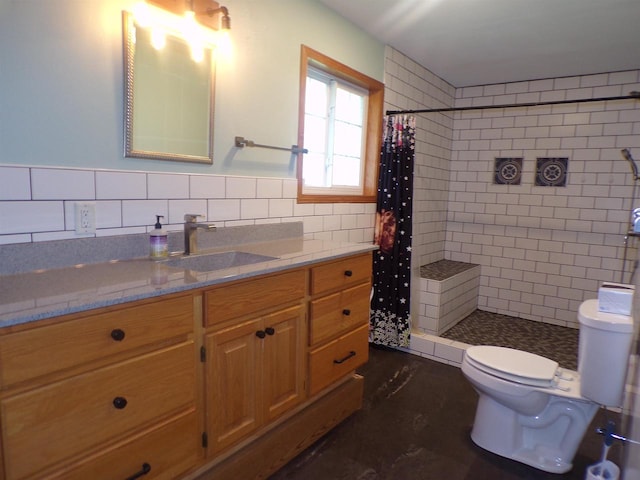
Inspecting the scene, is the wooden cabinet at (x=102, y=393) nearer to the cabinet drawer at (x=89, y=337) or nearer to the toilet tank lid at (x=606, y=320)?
the cabinet drawer at (x=89, y=337)

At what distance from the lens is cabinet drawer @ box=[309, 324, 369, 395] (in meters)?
1.88

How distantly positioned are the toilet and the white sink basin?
1.17 metres

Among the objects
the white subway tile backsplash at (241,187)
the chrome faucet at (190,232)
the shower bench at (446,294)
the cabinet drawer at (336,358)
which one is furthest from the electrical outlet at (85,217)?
the shower bench at (446,294)

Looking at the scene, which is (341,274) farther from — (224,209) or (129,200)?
(129,200)

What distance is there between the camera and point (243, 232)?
207 cm

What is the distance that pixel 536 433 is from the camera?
1.98 meters

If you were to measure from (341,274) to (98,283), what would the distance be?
106 cm

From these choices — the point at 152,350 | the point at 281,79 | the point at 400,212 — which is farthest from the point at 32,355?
the point at 400,212

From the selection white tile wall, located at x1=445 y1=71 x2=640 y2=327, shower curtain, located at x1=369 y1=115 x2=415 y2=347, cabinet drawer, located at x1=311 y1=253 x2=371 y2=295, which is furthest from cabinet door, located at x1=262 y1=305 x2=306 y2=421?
white tile wall, located at x1=445 y1=71 x2=640 y2=327

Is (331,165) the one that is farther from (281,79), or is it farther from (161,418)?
(161,418)

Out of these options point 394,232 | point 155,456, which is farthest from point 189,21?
→ point 394,232

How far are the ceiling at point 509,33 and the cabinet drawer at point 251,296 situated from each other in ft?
5.73

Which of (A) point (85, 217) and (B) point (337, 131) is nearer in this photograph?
(A) point (85, 217)

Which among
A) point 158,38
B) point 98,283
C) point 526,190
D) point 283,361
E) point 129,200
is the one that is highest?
point 158,38
